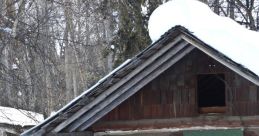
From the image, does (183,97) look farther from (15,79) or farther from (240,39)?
(15,79)

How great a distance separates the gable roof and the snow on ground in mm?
113

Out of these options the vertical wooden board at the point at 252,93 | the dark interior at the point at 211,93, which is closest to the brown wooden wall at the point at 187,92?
the vertical wooden board at the point at 252,93

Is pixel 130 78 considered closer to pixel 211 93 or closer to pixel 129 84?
pixel 129 84

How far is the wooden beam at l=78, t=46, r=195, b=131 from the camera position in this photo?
7.08 meters

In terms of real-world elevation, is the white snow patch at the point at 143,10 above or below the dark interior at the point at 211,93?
above

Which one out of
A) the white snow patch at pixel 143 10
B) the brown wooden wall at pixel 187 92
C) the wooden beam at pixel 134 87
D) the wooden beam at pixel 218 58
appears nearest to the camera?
the wooden beam at pixel 218 58

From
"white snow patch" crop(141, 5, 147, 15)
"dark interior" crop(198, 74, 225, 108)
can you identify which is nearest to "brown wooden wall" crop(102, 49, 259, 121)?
"dark interior" crop(198, 74, 225, 108)

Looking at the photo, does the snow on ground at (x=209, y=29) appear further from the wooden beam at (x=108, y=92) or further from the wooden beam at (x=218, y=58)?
the wooden beam at (x=108, y=92)

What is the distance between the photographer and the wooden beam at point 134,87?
708 centimetres

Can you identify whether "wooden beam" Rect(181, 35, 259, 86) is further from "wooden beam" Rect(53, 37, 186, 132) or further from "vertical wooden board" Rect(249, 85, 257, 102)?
"vertical wooden board" Rect(249, 85, 257, 102)

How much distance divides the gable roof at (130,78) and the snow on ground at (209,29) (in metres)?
0.11

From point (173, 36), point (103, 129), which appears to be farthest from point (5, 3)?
point (173, 36)

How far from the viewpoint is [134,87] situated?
23.4ft

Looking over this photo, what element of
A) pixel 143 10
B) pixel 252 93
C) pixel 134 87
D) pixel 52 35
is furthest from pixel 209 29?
pixel 143 10
